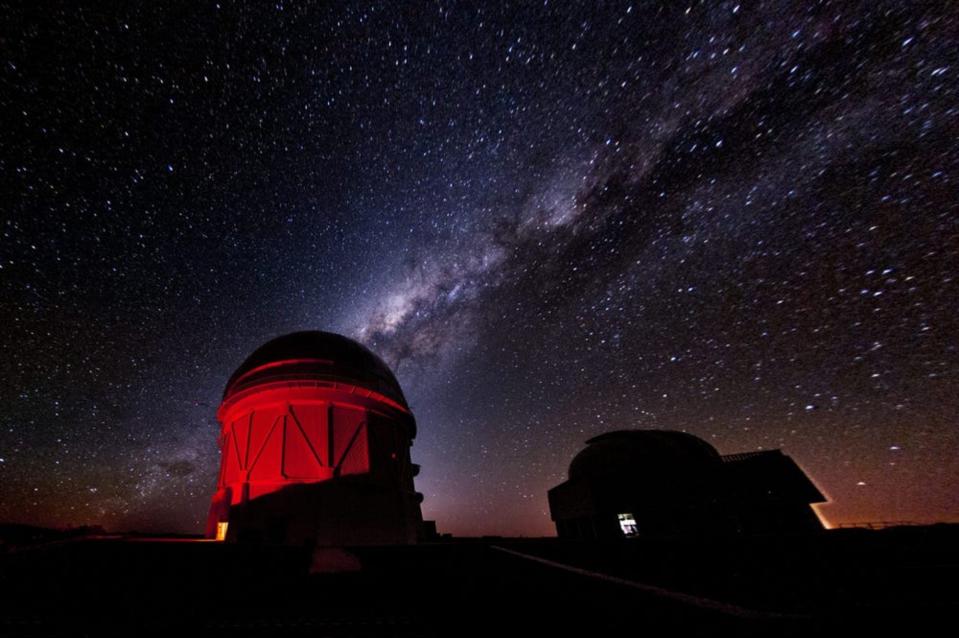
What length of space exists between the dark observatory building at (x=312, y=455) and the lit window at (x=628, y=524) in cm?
1103

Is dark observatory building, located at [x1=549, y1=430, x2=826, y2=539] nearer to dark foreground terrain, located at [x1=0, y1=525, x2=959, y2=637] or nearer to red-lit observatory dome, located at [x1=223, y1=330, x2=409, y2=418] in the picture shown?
red-lit observatory dome, located at [x1=223, y1=330, x2=409, y2=418]

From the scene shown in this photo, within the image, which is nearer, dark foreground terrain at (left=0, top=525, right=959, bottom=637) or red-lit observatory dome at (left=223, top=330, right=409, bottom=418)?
dark foreground terrain at (left=0, top=525, right=959, bottom=637)

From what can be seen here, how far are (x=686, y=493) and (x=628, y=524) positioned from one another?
3.39 meters

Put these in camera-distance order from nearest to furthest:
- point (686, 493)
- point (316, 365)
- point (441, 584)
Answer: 1. point (441, 584)
2. point (316, 365)
3. point (686, 493)

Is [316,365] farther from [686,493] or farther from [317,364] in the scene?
[686,493]

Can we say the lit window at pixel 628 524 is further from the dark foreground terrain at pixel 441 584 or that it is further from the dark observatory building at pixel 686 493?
the dark foreground terrain at pixel 441 584

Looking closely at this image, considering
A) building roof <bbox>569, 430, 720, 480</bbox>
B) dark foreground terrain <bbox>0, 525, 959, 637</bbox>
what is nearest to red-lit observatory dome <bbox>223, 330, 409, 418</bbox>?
dark foreground terrain <bbox>0, 525, 959, 637</bbox>

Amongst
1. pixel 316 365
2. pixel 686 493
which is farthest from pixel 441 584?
pixel 686 493

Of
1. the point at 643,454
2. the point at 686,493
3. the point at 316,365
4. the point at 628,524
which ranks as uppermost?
the point at 316,365

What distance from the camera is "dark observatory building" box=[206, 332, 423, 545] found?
10.9 meters

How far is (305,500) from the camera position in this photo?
11062 mm

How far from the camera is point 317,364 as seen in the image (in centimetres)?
1320

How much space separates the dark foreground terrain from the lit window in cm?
1429

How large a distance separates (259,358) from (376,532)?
27.6 feet
